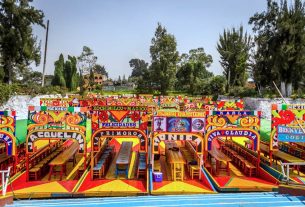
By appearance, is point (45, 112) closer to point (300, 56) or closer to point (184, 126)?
point (184, 126)

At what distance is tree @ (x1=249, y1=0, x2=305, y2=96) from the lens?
26.6 meters

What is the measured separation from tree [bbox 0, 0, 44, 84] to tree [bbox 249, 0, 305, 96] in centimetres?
2343

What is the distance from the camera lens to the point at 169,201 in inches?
255

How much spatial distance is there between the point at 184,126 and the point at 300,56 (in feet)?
73.6

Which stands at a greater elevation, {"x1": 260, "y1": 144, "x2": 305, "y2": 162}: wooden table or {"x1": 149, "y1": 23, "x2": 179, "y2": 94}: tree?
{"x1": 149, "y1": 23, "x2": 179, "y2": 94}: tree

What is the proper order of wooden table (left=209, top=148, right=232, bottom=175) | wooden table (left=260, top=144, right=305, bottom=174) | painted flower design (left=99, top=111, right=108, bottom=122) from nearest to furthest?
painted flower design (left=99, top=111, right=108, bottom=122), wooden table (left=209, top=148, right=232, bottom=175), wooden table (left=260, top=144, right=305, bottom=174)

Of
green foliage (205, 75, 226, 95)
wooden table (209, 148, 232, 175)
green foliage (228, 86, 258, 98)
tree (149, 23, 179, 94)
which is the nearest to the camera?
wooden table (209, 148, 232, 175)

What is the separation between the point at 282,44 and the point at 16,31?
84.3 ft

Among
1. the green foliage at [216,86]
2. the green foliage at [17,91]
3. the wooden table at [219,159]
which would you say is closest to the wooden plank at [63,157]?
the wooden table at [219,159]

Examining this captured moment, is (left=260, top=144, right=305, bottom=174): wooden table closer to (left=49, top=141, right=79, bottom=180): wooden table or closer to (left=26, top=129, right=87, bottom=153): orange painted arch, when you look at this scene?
(left=26, top=129, right=87, bottom=153): orange painted arch

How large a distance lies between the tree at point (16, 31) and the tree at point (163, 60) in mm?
20245

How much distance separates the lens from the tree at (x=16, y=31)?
26766 mm

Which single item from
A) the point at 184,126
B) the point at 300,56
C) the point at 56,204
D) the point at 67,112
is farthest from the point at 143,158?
the point at 300,56

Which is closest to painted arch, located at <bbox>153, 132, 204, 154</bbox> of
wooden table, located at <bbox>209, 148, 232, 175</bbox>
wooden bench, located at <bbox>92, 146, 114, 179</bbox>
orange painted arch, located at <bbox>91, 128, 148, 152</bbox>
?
orange painted arch, located at <bbox>91, 128, 148, 152</bbox>
